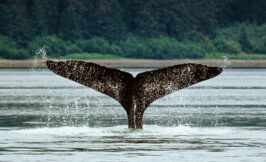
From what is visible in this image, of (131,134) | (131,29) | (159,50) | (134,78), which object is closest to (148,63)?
(159,50)

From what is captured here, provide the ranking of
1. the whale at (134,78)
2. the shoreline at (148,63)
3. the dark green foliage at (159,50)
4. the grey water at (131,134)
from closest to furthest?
1. the grey water at (131,134)
2. the whale at (134,78)
3. the shoreline at (148,63)
4. the dark green foliage at (159,50)

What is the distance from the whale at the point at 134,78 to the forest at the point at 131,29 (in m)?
93.2

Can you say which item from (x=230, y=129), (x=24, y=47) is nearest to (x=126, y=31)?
(x=24, y=47)

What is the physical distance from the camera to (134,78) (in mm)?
25359

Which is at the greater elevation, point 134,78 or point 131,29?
point 131,29

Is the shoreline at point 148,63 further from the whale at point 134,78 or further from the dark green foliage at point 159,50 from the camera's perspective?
the whale at point 134,78

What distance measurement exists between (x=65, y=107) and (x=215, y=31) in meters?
95.5

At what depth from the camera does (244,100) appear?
46156mm

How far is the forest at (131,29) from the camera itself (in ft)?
408

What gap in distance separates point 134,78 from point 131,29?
108m

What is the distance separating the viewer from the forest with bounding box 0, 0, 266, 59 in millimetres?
124312

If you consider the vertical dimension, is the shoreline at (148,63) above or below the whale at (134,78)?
above

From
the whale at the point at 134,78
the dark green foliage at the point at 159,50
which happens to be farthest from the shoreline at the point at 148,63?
the whale at the point at 134,78

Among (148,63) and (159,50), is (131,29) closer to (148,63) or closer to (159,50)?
(159,50)
